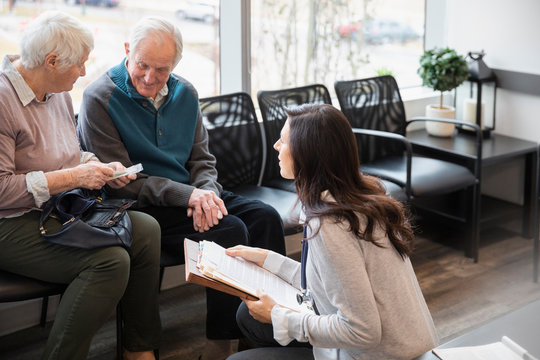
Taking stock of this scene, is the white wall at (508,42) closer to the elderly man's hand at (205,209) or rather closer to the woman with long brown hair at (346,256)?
the elderly man's hand at (205,209)

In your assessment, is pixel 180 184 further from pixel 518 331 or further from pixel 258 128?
pixel 518 331

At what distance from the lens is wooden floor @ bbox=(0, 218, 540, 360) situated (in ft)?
9.23

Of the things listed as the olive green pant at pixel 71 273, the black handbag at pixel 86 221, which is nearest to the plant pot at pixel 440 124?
the black handbag at pixel 86 221

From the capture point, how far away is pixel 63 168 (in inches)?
95.6

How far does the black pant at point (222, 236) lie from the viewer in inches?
101

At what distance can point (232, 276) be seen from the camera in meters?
1.90

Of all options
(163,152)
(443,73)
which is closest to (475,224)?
(443,73)

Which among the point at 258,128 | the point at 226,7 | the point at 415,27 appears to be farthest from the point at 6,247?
the point at 415,27

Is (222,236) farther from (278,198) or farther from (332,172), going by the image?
(332,172)

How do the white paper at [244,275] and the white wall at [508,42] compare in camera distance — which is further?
the white wall at [508,42]

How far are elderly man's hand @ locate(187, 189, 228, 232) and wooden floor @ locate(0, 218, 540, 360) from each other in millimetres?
562

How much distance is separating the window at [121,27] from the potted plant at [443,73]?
1.25m

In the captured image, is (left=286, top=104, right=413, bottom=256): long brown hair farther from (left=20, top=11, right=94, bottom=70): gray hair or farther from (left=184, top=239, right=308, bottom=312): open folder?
(left=20, top=11, right=94, bottom=70): gray hair

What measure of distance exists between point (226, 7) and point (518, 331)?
251 centimetres
